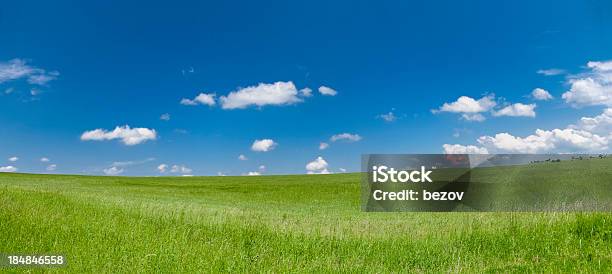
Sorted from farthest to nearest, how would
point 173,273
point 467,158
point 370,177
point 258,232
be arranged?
1. point 467,158
2. point 370,177
3. point 258,232
4. point 173,273

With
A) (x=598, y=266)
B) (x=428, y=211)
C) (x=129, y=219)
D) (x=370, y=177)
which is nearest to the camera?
(x=598, y=266)

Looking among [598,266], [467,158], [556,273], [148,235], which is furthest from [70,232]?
[467,158]

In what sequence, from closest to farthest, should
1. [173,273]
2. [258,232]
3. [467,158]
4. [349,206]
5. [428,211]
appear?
[173,273] → [258,232] → [428,211] → [349,206] → [467,158]

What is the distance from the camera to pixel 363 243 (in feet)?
45.3

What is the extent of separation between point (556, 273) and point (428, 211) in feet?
52.8

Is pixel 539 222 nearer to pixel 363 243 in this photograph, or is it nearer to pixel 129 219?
pixel 363 243

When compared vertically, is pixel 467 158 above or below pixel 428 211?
above

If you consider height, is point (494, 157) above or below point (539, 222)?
above

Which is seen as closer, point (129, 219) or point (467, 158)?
point (129, 219)

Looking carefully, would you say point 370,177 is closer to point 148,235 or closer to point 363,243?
point 363,243

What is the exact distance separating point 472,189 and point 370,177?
23.2ft

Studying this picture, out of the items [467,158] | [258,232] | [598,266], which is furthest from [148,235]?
[467,158]

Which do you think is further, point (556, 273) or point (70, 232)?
point (70, 232)

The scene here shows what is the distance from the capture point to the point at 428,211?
2628 cm
